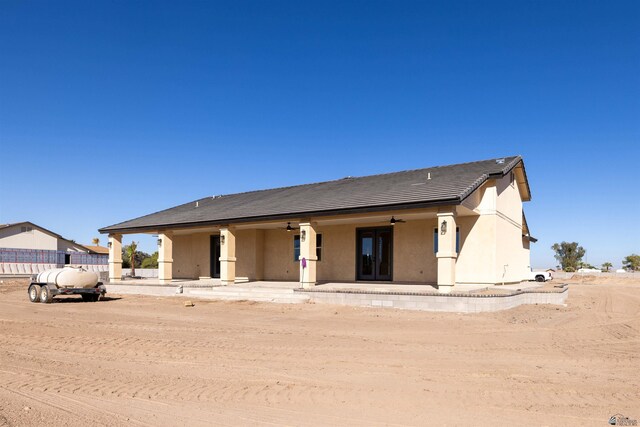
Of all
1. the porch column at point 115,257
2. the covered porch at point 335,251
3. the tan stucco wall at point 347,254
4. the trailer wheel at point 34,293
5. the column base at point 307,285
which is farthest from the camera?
the porch column at point 115,257

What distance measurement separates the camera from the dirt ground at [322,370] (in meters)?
5.62

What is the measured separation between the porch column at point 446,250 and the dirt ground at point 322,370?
5.96 ft

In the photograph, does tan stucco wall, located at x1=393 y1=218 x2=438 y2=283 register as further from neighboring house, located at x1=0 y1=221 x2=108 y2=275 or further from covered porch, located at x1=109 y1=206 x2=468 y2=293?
neighboring house, located at x1=0 y1=221 x2=108 y2=275

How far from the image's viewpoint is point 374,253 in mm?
21953

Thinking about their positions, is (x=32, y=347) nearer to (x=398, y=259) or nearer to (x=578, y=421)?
(x=578, y=421)

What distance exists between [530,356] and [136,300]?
1802 cm

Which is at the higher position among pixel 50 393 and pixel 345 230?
pixel 345 230

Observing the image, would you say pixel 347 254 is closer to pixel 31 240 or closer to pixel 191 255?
pixel 191 255

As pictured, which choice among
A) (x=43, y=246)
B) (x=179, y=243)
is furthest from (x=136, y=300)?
(x=43, y=246)

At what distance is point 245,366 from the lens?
8078 millimetres

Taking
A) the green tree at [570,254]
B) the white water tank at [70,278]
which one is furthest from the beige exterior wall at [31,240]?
the green tree at [570,254]

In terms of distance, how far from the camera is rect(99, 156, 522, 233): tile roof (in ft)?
57.3

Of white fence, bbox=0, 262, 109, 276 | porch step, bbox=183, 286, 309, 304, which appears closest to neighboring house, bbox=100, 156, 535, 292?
porch step, bbox=183, 286, 309, 304

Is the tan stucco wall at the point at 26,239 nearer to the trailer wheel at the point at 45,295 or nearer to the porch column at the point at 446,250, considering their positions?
the trailer wheel at the point at 45,295
